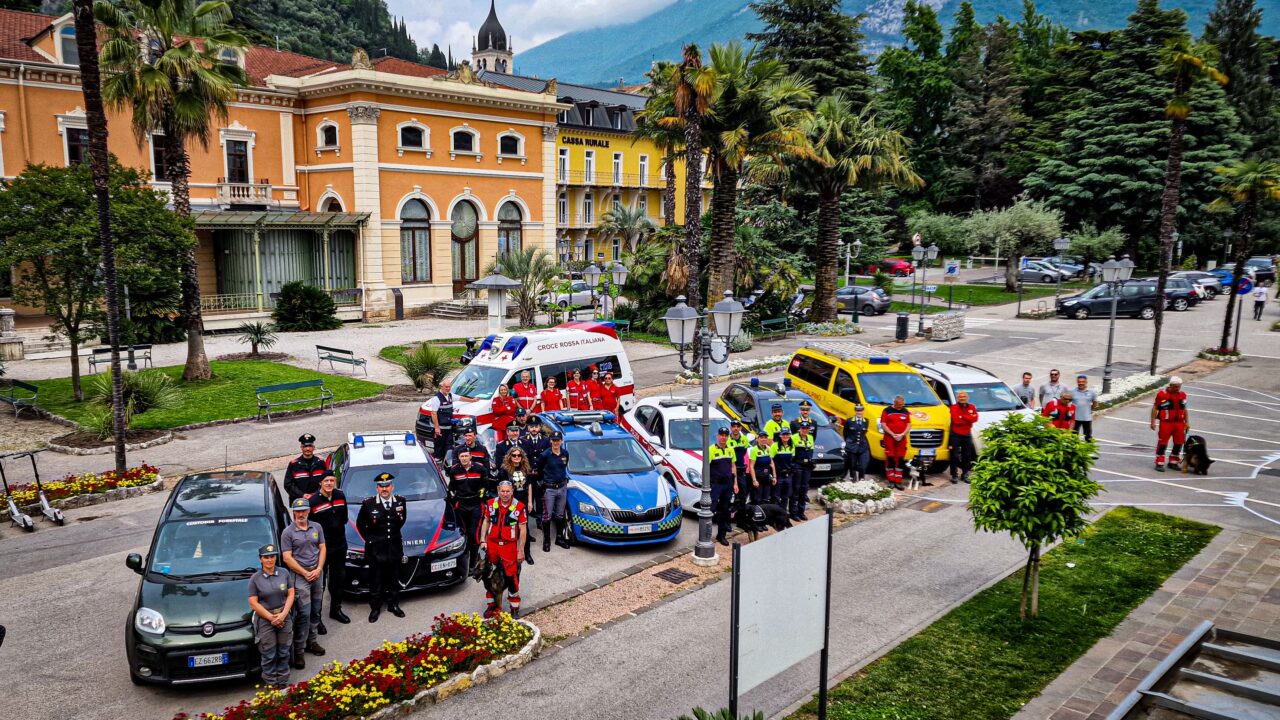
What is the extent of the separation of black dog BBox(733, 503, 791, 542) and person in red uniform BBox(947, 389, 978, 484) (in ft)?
15.1

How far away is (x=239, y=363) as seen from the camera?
88.3 ft

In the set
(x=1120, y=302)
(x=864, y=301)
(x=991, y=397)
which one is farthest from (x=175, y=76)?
(x=1120, y=302)

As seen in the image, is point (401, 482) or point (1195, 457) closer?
point (401, 482)

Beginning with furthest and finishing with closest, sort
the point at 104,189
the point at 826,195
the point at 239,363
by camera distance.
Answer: the point at 826,195, the point at 239,363, the point at 104,189

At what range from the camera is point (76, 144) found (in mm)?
34312

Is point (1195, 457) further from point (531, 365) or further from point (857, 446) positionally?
point (531, 365)

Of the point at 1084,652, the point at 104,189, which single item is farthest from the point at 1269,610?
the point at 104,189

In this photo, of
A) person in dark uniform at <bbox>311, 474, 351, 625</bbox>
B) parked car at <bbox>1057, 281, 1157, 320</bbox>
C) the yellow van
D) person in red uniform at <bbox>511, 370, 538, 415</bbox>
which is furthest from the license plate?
parked car at <bbox>1057, 281, 1157, 320</bbox>

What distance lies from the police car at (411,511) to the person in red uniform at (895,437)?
26.8ft

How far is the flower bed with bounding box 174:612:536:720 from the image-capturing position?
7.43 metres

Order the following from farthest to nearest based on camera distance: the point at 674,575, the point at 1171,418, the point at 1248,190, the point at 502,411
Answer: the point at 1248,190 < the point at 1171,418 < the point at 502,411 < the point at 674,575

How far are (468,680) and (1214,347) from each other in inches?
1308

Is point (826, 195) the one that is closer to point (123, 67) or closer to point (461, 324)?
point (461, 324)

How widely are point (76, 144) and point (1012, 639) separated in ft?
127
